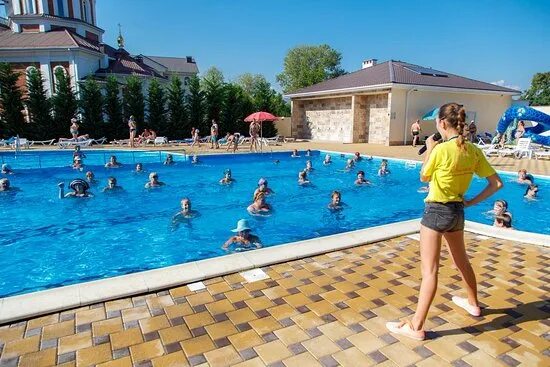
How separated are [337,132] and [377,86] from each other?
523cm

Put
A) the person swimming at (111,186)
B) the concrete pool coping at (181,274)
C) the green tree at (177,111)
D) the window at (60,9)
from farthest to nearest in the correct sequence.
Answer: the window at (60,9), the green tree at (177,111), the person swimming at (111,186), the concrete pool coping at (181,274)

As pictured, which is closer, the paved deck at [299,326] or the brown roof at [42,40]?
the paved deck at [299,326]

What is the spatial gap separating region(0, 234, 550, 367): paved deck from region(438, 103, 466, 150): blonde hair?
1500mm

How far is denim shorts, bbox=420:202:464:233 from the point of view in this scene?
2.64 m

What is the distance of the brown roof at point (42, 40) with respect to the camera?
2930cm

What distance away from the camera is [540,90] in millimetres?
56156

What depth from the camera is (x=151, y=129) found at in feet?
83.7

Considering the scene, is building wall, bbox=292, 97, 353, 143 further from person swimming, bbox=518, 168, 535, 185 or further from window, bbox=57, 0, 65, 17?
window, bbox=57, 0, 65, 17

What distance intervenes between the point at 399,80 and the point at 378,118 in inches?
106

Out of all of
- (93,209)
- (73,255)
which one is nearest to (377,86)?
(93,209)

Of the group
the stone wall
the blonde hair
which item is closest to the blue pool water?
the blonde hair

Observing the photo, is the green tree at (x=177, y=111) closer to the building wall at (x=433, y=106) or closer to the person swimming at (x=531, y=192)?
the building wall at (x=433, y=106)

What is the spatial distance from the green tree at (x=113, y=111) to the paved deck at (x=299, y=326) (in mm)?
23457

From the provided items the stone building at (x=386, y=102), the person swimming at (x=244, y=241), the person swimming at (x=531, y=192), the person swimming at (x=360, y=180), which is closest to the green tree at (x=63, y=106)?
the stone building at (x=386, y=102)
